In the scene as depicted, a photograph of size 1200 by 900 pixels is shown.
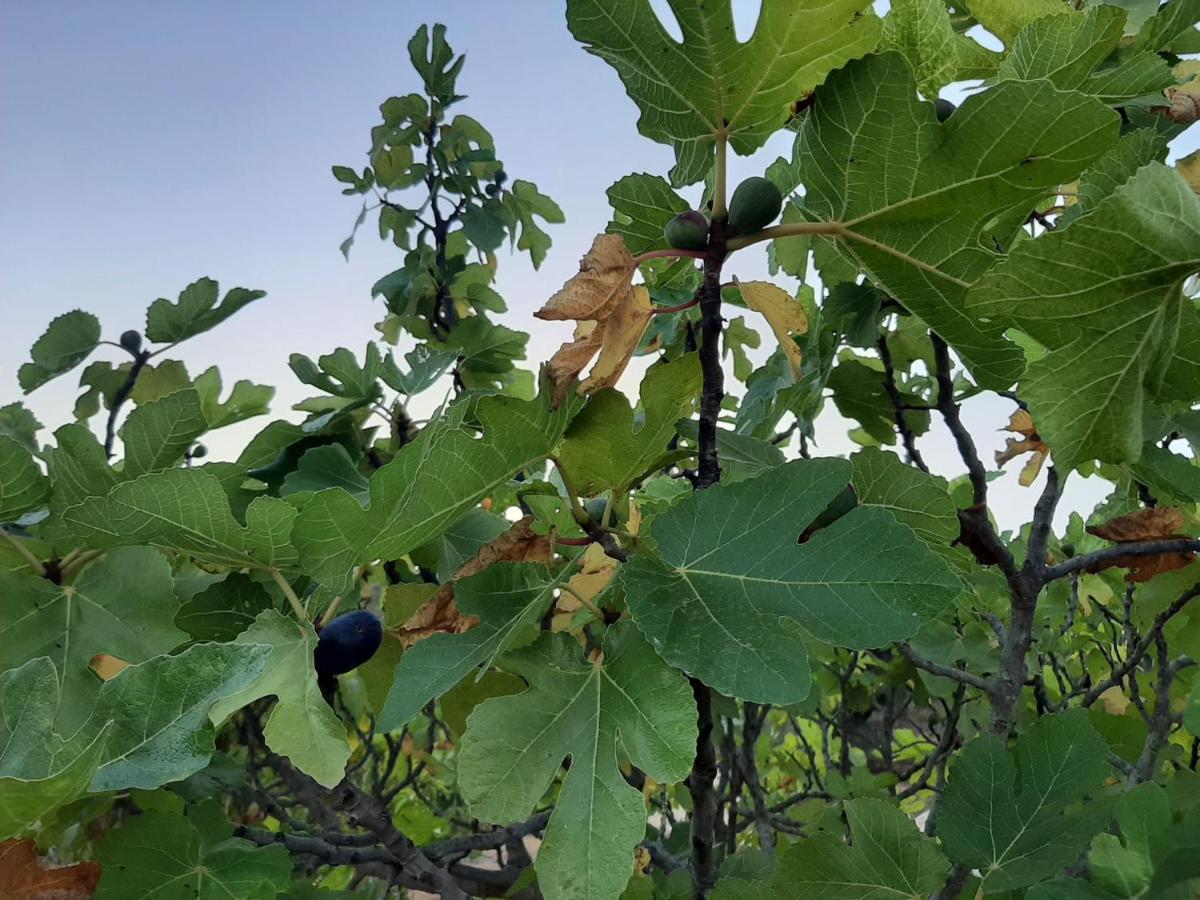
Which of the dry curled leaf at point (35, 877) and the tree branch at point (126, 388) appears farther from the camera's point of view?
the tree branch at point (126, 388)

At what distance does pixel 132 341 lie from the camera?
60.5 inches

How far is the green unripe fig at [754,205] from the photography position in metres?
0.74

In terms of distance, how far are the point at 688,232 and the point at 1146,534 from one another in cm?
89

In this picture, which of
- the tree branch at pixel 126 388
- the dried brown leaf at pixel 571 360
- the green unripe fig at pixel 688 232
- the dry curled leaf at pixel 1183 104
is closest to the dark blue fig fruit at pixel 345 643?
the dried brown leaf at pixel 571 360

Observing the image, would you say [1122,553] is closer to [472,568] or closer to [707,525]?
[707,525]

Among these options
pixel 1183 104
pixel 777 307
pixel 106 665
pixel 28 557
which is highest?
pixel 1183 104

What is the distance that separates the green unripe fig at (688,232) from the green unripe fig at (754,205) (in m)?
0.03

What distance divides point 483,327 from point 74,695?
94 cm

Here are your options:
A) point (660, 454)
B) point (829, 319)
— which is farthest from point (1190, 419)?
point (660, 454)

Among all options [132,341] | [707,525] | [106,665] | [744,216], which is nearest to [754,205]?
[744,216]

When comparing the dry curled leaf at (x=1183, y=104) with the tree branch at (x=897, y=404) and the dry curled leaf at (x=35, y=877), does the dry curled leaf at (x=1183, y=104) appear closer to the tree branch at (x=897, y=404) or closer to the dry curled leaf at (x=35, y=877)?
the tree branch at (x=897, y=404)

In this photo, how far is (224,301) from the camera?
4.72 feet

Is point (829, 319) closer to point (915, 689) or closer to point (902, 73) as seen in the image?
point (902, 73)

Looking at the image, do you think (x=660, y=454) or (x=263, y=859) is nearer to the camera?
(x=660, y=454)
